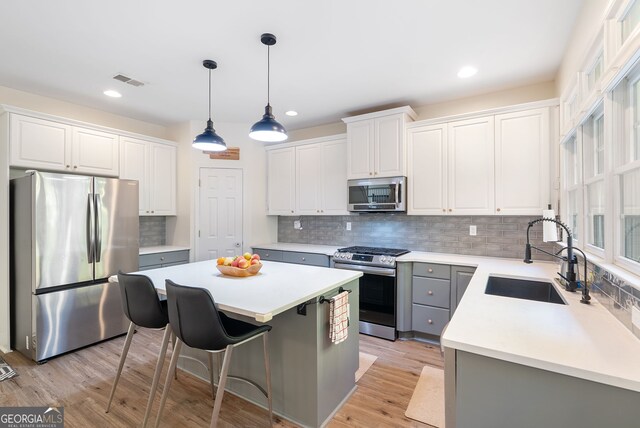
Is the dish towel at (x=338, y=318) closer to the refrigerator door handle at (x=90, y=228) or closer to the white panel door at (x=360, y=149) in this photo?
the white panel door at (x=360, y=149)

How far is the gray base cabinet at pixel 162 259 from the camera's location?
12.2 ft

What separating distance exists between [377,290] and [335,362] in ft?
4.61

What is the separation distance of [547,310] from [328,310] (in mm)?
1162

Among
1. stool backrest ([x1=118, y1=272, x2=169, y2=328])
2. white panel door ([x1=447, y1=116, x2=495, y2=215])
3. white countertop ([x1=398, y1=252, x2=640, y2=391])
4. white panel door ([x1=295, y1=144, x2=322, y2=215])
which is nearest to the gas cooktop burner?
white panel door ([x1=447, y1=116, x2=495, y2=215])

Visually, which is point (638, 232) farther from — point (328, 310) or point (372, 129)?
point (372, 129)

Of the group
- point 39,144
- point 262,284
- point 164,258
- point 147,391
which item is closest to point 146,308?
point 262,284

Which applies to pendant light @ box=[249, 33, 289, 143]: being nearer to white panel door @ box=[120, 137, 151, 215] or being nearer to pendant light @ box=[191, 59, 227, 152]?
pendant light @ box=[191, 59, 227, 152]

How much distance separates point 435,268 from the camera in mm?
3104

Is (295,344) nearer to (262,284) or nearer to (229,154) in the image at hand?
(262,284)

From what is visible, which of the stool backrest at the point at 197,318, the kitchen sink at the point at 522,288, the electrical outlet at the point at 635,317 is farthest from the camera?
the kitchen sink at the point at 522,288

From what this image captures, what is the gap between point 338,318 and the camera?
193 centimetres

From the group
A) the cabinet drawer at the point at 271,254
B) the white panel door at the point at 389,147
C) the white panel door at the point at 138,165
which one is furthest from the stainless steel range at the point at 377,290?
the white panel door at the point at 138,165

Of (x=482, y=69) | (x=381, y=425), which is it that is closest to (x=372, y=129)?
(x=482, y=69)

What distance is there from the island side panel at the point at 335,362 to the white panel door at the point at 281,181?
2.47 metres
